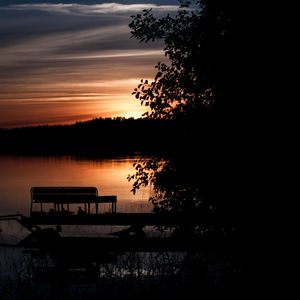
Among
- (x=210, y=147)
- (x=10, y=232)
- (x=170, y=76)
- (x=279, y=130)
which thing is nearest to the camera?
(x=279, y=130)

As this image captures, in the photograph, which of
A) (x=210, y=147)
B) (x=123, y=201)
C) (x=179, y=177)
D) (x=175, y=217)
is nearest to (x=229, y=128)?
(x=210, y=147)

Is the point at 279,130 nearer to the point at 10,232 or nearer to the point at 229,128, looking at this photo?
the point at 229,128

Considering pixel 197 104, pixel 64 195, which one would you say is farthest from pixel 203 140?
pixel 64 195

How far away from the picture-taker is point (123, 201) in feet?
171

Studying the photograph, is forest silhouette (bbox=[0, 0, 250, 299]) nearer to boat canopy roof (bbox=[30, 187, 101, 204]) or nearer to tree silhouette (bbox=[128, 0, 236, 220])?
tree silhouette (bbox=[128, 0, 236, 220])

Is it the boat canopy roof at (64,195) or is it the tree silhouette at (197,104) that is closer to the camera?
the tree silhouette at (197,104)

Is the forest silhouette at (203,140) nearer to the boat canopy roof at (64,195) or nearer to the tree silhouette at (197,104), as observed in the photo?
the tree silhouette at (197,104)

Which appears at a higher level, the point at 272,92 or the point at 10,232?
the point at 272,92

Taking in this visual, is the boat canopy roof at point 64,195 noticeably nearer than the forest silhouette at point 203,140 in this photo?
No

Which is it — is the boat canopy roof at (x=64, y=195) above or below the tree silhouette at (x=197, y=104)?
below

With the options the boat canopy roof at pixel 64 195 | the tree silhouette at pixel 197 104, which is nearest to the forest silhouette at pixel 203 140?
the tree silhouette at pixel 197 104

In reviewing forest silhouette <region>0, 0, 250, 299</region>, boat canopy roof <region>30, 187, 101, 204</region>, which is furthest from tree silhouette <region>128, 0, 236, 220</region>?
boat canopy roof <region>30, 187, 101, 204</region>

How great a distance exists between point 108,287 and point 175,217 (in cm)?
192

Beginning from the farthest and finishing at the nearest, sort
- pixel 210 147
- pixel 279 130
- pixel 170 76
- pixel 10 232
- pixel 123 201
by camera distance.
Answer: pixel 123 201 → pixel 10 232 → pixel 170 76 → pixel 210 147 → pixel 279 130
